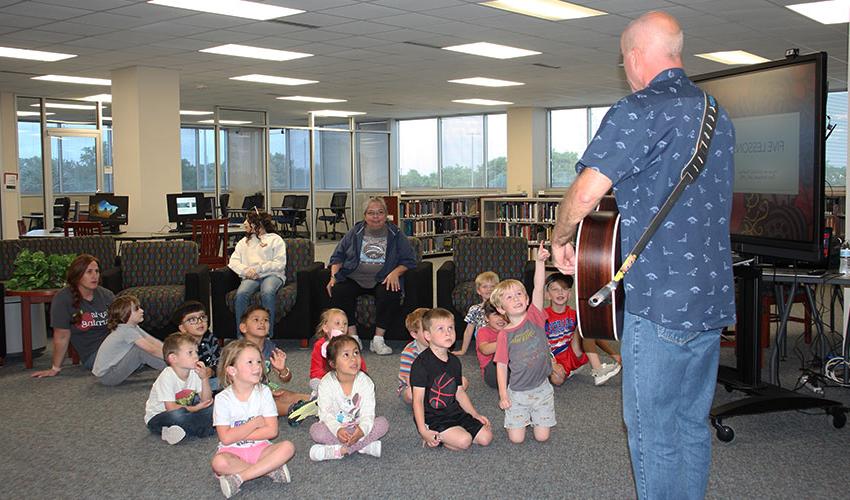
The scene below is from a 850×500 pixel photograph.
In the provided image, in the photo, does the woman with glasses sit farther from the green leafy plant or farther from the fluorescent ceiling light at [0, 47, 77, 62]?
the fluorescent ceiling light at [0, 47, 77, 62]

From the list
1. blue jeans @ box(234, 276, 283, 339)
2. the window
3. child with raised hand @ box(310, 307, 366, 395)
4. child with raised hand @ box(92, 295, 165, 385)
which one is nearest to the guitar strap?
child with raised hand @ box(310, 307, 366, 395)

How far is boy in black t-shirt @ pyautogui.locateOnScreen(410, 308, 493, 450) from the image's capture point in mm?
3984

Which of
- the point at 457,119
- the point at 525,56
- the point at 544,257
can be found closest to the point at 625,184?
the point at 544,257

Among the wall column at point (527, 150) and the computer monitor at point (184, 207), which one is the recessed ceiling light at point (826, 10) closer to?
the computer monitor at point (184, 207)

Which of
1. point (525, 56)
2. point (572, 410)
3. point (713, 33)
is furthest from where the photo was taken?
point (525, 56)

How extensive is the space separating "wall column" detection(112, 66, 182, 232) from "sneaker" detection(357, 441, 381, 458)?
734cm

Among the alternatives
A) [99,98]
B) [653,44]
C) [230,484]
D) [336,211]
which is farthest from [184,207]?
[653,44]

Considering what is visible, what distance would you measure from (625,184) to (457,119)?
16.7m

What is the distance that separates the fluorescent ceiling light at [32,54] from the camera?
30.4 feet

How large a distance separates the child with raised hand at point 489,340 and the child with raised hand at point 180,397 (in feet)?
5.45

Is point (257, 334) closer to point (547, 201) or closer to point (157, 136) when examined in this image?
point (157, 136)

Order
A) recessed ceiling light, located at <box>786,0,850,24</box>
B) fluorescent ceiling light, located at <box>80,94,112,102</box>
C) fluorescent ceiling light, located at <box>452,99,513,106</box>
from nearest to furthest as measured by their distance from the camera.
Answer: recessed ceiling light, located at <box>786,0,850,24</box> < fluorescent ceiling light, located at <box>80,94,112,102</box> < fluorescent ceiling light, located at <box>452,99,513,106</box>

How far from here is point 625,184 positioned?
87.6 inches

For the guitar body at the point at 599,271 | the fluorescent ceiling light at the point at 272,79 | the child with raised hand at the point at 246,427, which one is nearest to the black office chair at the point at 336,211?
the fluorescent ceiling light at the point at 272,79
